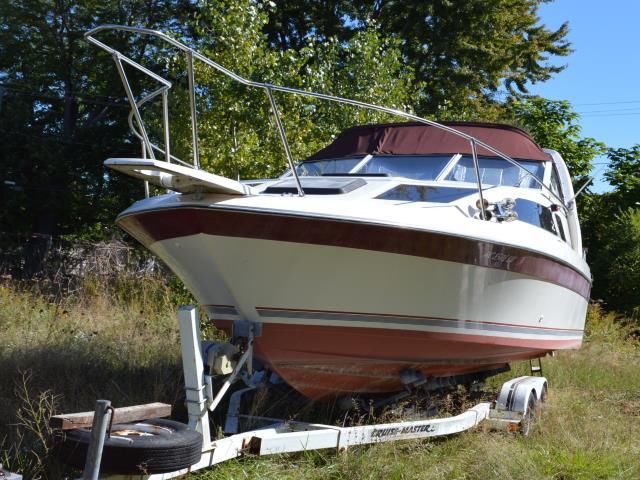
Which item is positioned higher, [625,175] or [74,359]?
[625,175]

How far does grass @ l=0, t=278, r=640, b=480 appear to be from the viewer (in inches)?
176

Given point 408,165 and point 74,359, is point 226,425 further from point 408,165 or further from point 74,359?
point 408,165

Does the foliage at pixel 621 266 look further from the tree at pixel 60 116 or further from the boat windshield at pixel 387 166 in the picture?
the tree at pixel 60 116

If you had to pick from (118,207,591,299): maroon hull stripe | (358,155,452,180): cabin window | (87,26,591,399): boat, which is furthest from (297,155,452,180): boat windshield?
(118,207,591,299): maroon hull stripe

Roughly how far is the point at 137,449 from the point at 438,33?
59.0ft

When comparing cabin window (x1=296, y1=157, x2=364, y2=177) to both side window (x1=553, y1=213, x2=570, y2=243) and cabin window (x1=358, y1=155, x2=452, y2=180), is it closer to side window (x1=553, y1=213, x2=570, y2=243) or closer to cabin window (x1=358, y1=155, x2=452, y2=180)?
cabin window (x1=358, y1=155, x2=452, y2=180)

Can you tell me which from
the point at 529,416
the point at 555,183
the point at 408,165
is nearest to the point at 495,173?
the point at 408,165

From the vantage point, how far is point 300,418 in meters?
5.45

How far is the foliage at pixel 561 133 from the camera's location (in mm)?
15766

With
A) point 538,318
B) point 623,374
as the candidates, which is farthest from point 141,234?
point 623,374

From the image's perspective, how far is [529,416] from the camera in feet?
18.3

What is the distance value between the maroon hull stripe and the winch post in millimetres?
507

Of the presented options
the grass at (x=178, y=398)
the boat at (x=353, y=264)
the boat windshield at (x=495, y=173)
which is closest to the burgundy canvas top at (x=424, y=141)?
the boat windshield at (x=495, y=173)

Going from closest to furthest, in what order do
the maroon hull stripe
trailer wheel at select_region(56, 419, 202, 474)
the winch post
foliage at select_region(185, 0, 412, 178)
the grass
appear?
trailer wheel at select_region(56, 419, 202, 474)
the winch post
the maroon hull stripe
the grass
foliage at select_region(185, 0, 412, 178)
